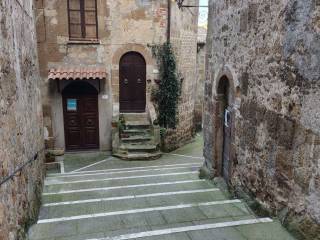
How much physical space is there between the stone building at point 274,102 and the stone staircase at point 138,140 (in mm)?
4624

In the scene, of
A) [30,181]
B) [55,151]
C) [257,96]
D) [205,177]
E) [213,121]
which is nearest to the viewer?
[257,96]

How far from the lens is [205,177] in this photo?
7.42m

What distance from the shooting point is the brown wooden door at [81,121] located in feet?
37.0

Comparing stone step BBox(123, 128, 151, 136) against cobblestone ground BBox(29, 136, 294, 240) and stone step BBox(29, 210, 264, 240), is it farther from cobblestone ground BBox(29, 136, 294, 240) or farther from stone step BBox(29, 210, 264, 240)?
stone step BBox(29, 210, 264, 240)

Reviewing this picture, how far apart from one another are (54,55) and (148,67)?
3347 mm

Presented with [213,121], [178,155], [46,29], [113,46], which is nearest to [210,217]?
[213,121]

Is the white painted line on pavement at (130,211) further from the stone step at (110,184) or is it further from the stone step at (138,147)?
the stone step at (138,147)

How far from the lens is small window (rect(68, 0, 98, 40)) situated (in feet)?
34.8

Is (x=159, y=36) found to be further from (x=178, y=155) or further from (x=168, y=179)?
(x=168, y=179)

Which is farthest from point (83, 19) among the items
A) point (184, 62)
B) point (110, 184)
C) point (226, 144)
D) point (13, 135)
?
point (13, 135)

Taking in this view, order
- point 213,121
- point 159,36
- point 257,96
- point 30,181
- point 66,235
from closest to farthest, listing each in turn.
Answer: point 66,235
point 257,96
point 30,181
point 213,121
point 159,36

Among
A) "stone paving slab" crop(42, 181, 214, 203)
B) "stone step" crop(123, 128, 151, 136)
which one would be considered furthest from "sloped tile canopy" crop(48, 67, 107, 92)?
"stone paving slab" crop(42, 181, 214, 203)

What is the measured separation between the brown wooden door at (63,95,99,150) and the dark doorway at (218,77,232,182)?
6009 millimetres

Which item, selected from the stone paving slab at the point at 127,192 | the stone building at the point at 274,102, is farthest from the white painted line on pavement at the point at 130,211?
the stone paving slab at the point at 127,192
